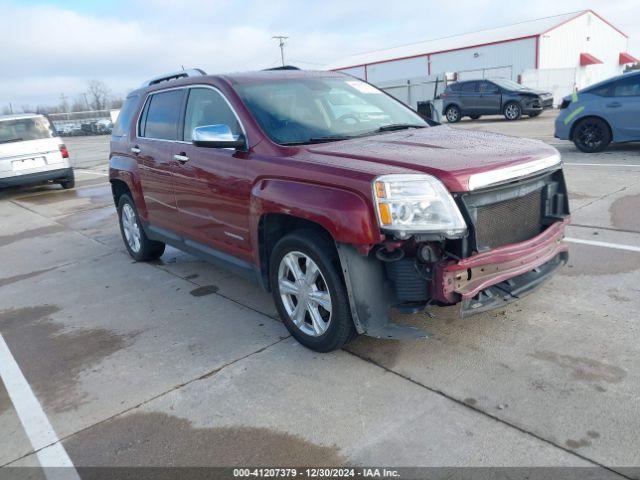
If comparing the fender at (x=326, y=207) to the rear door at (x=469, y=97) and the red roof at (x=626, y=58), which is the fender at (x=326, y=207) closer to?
the rear door at (x=469, y=97)

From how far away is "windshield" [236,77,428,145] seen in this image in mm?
3939

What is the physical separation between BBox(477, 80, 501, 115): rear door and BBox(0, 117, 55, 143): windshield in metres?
16.1

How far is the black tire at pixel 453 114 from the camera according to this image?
74.9 ft

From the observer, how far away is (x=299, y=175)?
3.40m

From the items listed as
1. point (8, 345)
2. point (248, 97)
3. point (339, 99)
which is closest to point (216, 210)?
point (248, 97)

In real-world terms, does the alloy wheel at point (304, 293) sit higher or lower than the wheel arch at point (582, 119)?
lower

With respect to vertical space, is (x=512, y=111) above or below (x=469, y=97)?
below

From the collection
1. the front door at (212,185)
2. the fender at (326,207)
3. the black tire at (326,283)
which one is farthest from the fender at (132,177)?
the black tire at (326,283)

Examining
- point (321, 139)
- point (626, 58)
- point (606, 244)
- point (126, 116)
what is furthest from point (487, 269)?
point (626, 58)

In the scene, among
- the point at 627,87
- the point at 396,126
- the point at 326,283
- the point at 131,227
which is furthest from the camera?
the point at 627,87

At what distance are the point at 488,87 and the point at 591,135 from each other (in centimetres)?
1158

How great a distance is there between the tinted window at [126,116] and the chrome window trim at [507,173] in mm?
4094

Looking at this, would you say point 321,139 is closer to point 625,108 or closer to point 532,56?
point 625,108

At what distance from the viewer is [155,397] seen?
3.34 m
